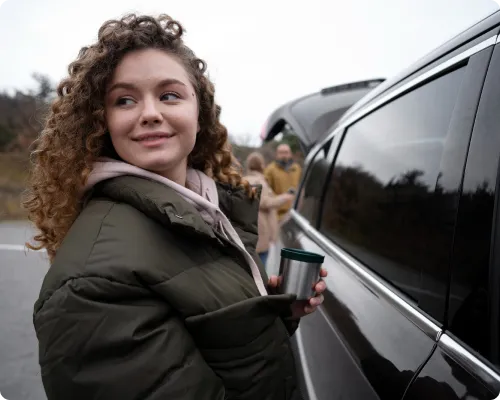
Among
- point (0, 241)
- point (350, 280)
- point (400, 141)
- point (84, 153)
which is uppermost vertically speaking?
point (400, 141)

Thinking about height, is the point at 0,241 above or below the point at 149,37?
below

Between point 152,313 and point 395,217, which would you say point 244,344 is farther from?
point 395,217

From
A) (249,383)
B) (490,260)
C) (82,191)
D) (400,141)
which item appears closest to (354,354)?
(249,383)

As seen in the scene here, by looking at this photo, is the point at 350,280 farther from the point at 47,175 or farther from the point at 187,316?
the point at 47,175

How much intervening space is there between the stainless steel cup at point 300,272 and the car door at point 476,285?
425 mm

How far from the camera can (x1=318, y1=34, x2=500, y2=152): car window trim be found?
3.43 feet

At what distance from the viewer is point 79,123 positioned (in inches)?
52.6

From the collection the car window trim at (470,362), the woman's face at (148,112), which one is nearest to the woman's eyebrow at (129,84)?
the woman's face at (148,112)

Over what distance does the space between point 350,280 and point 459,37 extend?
2.97 ft

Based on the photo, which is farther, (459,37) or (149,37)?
(149,37)

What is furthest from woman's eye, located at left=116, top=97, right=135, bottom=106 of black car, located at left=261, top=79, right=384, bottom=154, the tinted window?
black car, located at left=261, top=79, right=384, bottom=154

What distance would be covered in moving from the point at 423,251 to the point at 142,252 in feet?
2.44

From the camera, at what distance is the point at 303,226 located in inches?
113

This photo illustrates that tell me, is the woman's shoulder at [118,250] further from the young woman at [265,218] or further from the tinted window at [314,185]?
the young woman at [265,218]
